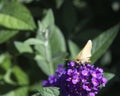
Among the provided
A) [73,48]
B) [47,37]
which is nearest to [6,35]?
[47,37]

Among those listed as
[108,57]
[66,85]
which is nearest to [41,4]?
[108,57]

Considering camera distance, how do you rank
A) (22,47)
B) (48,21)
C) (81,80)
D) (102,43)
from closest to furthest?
(81,80) → (102,43) → (22,47) → (48,21)

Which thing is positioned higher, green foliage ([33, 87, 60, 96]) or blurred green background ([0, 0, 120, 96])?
blurred green background ([0, 0, 120, 96])

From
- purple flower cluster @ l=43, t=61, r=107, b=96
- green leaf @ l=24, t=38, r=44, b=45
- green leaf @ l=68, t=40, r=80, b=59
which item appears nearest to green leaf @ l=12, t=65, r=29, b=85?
green leaf @ l=68, t=40, r=80, b=59

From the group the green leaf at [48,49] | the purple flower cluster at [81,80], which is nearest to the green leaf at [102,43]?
the green leaf at [48,49]

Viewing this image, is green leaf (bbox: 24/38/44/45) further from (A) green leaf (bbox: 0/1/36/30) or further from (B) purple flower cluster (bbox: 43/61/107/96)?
(B) purple flower cluster (bbox: 43/61/107/96)

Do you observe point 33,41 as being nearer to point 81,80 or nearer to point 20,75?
point 20,75

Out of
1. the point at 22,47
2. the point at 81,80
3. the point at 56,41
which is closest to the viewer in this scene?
the point at 81,80

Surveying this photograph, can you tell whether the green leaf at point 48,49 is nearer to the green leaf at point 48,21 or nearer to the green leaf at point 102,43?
the green leaf at point 48,21
